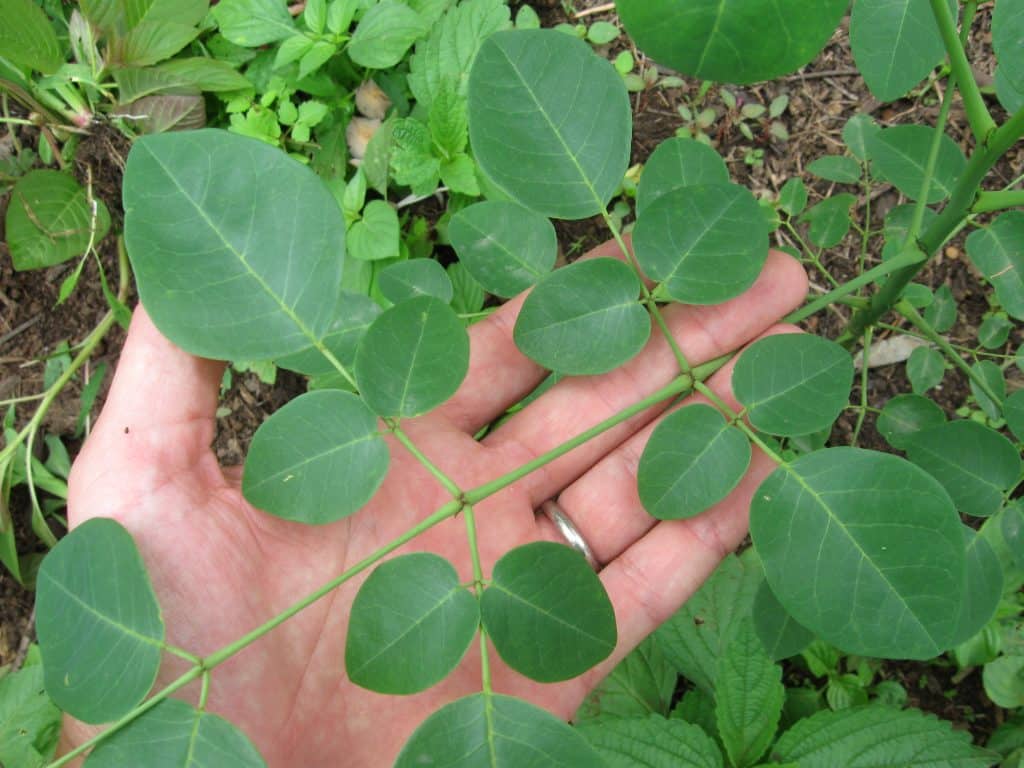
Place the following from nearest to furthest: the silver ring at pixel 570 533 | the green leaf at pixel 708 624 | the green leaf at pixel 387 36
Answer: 1. the silver ring at pixel 570 533
2. the green leaf at pixel 708 624
3. the green leaf at pixel 387 36

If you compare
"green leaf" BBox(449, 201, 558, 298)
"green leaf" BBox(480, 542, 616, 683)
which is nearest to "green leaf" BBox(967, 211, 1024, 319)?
"green leaf" BBox(449, 201, 558, 298)

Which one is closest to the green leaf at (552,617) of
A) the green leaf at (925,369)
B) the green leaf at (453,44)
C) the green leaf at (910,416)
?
the green leaf at (910,416)

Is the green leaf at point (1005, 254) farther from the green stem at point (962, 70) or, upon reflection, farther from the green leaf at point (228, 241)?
the green leaf at point (228, 241)

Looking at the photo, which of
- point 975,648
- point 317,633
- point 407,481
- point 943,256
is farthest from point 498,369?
point 943,256

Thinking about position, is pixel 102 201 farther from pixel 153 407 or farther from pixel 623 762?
pixel 623 762

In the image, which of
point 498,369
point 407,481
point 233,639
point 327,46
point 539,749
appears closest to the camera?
point 539,749

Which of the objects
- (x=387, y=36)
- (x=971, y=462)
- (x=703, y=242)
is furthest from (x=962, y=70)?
(x=387, y=36)

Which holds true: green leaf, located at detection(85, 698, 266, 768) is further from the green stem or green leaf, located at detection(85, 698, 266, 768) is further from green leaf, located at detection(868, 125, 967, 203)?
green leaf, located at detection(868, 125, 967, 203)
